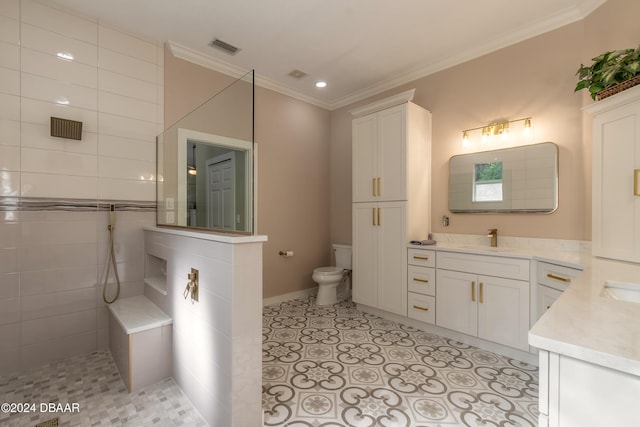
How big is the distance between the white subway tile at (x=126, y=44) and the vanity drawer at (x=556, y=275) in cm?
377

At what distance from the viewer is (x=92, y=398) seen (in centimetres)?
184

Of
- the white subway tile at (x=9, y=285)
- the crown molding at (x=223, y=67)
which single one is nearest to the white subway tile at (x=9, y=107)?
the white subway tile at (x=9, y=285)

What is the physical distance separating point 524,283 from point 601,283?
3.44 feet

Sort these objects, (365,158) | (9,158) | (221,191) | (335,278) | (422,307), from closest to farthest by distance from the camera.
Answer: (221,191), (9,158), (422,307), (365,158), (335,278)

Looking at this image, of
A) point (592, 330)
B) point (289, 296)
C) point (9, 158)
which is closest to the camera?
point (592, 330)

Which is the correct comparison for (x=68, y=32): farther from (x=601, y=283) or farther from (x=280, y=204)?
(x=601, y=283)

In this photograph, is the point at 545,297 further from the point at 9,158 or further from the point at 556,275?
the point at 9,158

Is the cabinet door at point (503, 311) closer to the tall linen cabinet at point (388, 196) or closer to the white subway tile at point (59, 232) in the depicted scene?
the tall linen cabinet at point (388, 196)

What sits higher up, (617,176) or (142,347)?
(617,176)

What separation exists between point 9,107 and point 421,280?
3.62m

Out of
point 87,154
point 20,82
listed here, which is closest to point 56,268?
point 87,154

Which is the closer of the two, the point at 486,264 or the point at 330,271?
the point at 486,264

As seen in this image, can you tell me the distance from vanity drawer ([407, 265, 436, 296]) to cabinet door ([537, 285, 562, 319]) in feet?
2.69

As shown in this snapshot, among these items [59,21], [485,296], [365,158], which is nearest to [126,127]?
[59,21]
